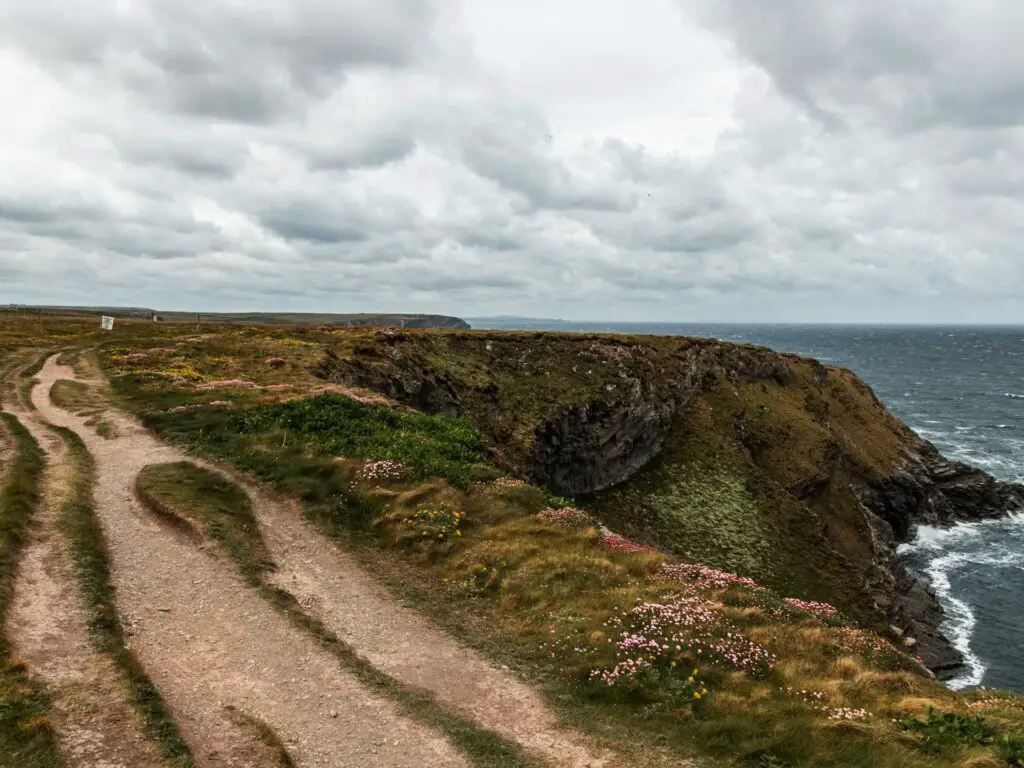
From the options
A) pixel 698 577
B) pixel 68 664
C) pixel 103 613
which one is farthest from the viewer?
pixel 698 577

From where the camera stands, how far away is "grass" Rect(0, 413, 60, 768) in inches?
436

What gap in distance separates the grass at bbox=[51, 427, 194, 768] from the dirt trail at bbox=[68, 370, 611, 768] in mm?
4676

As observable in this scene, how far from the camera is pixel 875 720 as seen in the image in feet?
44.6

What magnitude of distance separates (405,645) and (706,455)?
56578 millimetres

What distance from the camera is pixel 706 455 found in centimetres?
6762

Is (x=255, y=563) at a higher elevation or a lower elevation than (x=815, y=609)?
higher

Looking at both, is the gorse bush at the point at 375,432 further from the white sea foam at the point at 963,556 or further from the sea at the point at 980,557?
the white sea foam at the point at 963,556

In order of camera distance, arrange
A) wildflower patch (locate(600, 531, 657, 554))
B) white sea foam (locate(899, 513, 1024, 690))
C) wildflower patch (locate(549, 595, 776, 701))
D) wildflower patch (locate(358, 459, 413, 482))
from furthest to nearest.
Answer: white sea foam (locate(899, 513, 1024, 690)) < wildflower patch (locate(358, 459, 413, 482)) < wildflower patch (locate(600, 531, 657, 554)) < wildflower patch (locate(549, 595, 776, 701))

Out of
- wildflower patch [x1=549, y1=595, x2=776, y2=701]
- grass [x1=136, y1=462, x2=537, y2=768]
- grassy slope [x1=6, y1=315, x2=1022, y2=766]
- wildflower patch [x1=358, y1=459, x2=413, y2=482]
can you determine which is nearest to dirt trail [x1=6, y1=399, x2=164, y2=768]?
grass [x1=136, y1=462, x2=537, y2=768]

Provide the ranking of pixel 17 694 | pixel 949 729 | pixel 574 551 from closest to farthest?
pixel 17 694 → pixel 949 729 → pixel 574 551

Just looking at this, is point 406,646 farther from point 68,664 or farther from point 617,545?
point 617,545

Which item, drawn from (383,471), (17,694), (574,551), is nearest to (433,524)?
(383,471)

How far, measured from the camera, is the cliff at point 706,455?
174 ft

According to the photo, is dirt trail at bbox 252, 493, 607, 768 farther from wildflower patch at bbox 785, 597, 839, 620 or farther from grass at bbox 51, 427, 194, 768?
wildflower patch at bbox 785, 597, 839, 620
